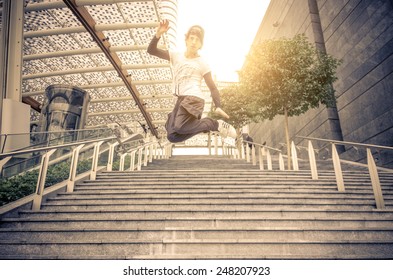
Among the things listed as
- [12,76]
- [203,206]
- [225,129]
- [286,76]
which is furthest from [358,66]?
[12,76]

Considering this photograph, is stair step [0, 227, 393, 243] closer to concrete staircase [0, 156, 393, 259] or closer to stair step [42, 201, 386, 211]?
concrete staircase [0, 156, 393, 259]

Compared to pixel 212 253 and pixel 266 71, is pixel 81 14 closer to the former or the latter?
pixel 266 71

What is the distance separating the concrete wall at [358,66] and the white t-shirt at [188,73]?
7.47m

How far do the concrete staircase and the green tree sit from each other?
13.5 ft

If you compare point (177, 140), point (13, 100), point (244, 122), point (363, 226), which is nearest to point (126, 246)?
point (177, 140)

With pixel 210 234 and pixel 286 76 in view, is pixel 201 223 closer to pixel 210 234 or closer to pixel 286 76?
pixel 210 234

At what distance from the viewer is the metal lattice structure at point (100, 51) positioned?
1239 centimetres

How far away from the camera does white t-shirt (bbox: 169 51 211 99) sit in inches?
124

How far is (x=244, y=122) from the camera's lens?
1499cm

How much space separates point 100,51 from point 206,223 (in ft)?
46.0

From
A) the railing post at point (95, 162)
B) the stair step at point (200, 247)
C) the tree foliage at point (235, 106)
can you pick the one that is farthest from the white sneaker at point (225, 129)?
the tree foliage at point (235, 106)

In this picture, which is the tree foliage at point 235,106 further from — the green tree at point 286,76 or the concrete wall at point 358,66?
the green tree at point 286,76

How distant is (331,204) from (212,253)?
2.14 meters

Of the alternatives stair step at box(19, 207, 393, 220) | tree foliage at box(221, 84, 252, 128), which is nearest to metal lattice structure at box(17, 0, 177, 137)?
tree foliage at box(221, 84, 252, 128)
